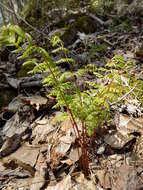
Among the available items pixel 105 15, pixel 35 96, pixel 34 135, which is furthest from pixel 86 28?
pixel 34 135

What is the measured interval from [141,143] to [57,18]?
17.3 feet

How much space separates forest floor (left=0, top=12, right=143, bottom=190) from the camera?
182 centimetres

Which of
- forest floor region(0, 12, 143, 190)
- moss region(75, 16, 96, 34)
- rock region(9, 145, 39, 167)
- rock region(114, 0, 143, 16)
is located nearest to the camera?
forest floor region(0, 12, 143, 190)

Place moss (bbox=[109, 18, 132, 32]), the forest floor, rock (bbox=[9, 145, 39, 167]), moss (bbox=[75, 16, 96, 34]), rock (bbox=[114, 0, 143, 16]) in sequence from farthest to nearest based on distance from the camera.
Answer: rock (bbox=[114, 0, 143, 16]) → moss (bbox=[75, 16, 96, 34]) → moss (bbox=[109, 18, 132, 32]) → rock (bbox=[9, 145, 39, 167]) → the forest floor

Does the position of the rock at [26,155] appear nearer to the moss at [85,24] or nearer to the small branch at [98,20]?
the moss at [85,24]

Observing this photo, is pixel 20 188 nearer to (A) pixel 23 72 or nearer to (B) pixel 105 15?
(A) pixel 23 72

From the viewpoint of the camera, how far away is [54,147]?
7.29 ft

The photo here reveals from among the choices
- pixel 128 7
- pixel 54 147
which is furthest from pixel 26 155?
pixel 128 7

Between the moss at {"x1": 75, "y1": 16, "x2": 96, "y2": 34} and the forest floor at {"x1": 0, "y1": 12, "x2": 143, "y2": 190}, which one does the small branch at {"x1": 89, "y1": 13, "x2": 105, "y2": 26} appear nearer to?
the moss at {"x1": 75, "y1": 16, "x2": 96, "y2": 34}

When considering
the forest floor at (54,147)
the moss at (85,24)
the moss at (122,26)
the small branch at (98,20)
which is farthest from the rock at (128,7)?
the forest floor at (54,147)

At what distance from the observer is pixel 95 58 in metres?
4.09

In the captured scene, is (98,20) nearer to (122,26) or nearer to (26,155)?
(122,26)

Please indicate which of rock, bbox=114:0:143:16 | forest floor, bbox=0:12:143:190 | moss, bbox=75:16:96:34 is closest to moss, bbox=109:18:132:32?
rock, bbox=114:0:143:16

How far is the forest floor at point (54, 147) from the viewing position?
71.8 inches
